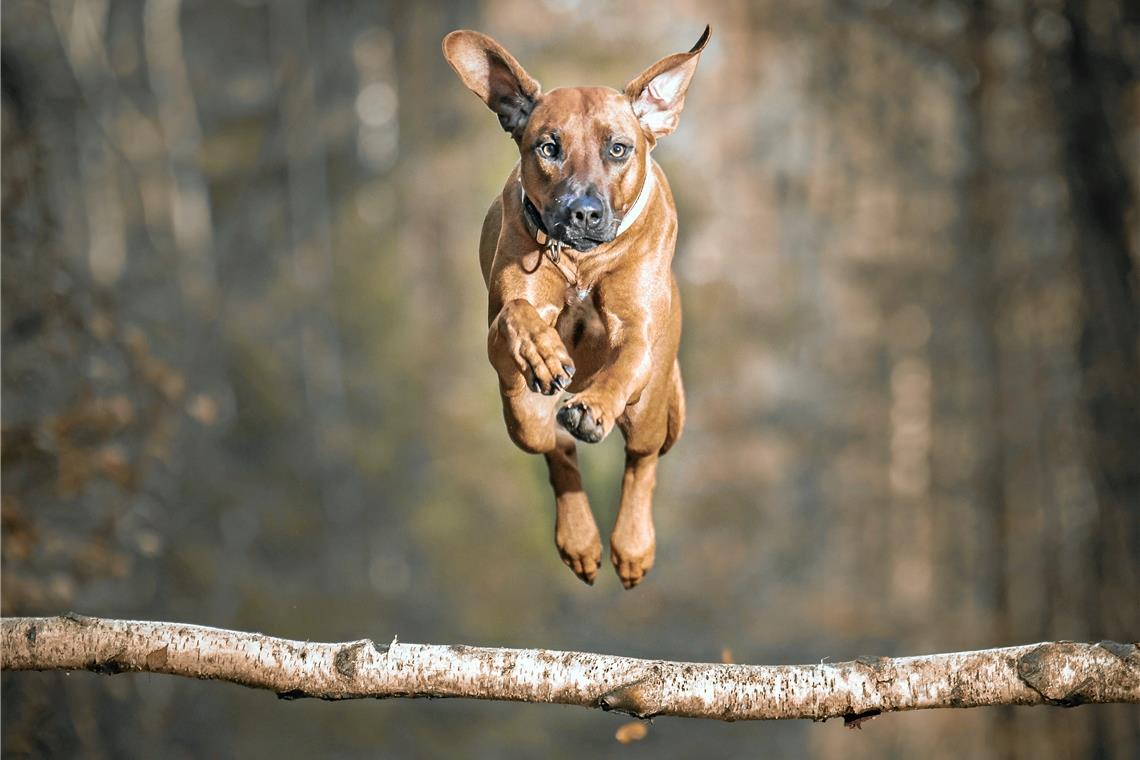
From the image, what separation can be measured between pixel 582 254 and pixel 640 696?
1083 millimetres

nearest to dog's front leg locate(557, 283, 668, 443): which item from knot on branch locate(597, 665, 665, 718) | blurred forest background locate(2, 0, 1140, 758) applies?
knot on branch locate(597, 665, 665, 718)

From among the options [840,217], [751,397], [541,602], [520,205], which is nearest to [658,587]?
[541,602]

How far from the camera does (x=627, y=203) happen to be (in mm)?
2203

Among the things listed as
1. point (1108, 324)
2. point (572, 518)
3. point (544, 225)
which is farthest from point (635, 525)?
point (1108, 324)

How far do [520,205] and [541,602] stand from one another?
975 centimetres

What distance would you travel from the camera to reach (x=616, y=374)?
220 cm

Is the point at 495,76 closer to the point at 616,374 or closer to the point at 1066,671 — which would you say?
the point at 616,374

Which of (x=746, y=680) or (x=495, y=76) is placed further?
(x=746, y=680)

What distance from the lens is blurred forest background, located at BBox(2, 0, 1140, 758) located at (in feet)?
31.1

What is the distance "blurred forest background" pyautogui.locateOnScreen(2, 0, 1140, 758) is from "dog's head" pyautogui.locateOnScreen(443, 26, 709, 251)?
23.4ft

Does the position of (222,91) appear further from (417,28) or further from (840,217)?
(840,217)

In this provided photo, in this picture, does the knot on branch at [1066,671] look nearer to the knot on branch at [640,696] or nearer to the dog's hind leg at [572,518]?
the knot on branch at [640,696]

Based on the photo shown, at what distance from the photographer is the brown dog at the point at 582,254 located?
6.91 feet

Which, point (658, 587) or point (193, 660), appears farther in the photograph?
point (658, 587)
